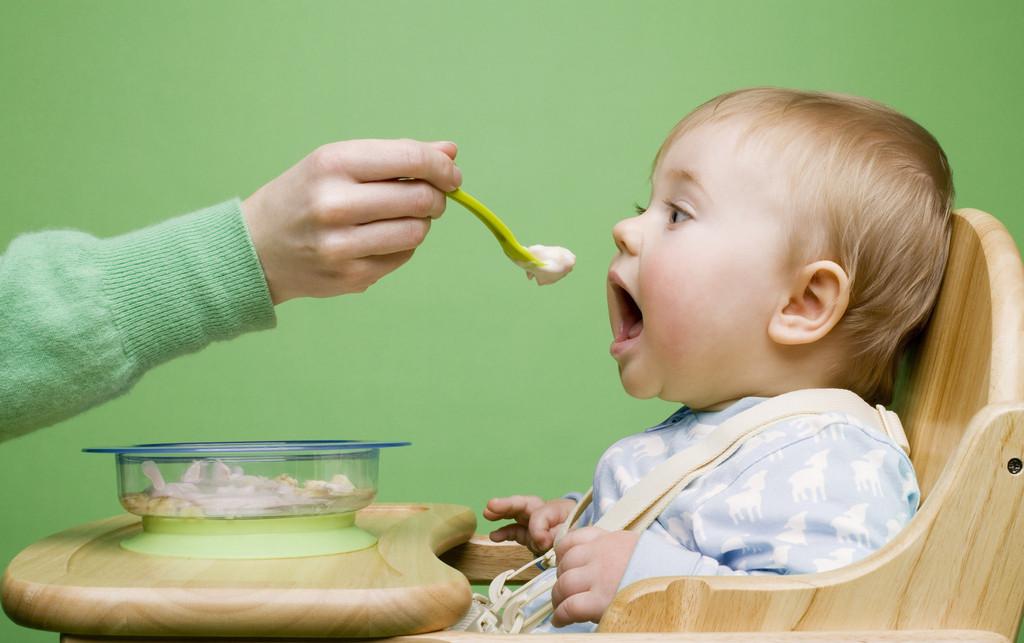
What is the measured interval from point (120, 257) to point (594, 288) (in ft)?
3.28

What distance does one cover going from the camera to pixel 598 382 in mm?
1732

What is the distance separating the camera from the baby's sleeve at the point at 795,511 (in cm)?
69

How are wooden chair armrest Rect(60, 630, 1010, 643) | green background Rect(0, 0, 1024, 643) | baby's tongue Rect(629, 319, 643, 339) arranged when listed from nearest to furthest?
1. wooden chair armrest Rect(60, 630, 1010, 643)
2. baby's tongue Rect(629, 319, 643, 339)
3. green background Rect(0, 0, 1024, 643)

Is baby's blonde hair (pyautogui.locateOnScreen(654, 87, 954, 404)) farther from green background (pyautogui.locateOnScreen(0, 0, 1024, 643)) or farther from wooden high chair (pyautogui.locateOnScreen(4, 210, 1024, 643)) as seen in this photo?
green background (pyautogui.locateOnScreen(0, 0, 1024, 643))

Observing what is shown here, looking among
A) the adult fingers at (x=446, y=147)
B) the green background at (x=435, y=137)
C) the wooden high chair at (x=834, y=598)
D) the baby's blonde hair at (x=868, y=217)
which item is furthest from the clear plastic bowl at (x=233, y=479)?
the green background at (x=435, y=137)

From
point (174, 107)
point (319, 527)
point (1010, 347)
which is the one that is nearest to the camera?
point (1010, 347)

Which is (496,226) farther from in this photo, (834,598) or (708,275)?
(834,598)

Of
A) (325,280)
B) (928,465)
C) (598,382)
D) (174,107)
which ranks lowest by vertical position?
(598,382)

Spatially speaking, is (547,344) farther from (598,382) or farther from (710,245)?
(710,245)

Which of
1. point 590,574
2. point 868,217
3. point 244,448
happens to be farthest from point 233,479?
point 868,217

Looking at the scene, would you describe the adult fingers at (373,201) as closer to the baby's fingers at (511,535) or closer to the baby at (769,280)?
the baby at (769,280)

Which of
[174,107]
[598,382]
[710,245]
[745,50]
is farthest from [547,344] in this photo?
[710,245]

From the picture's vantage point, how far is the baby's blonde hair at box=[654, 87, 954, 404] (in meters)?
0.84

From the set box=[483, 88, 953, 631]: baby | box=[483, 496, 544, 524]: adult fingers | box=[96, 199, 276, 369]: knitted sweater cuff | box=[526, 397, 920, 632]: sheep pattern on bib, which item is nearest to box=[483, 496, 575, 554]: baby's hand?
box=[483, 496, 544, 524]: adult fingers
